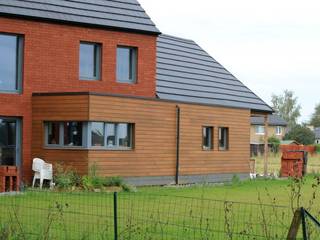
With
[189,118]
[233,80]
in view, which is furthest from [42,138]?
[233,80]

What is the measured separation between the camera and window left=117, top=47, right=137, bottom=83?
2781 cm

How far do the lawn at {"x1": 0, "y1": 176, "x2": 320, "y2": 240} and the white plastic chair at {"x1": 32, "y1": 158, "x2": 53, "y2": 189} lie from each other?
222 cm

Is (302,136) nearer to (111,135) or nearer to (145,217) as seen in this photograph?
(111,135)

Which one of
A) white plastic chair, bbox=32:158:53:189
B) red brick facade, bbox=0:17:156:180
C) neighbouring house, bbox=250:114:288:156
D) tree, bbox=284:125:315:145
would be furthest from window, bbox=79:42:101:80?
tree, bbox=284:125:315:145

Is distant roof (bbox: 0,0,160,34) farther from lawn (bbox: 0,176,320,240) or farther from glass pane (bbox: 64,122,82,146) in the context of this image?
lawn (bbox: 0,176,320,240)

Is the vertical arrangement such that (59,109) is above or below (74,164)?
above

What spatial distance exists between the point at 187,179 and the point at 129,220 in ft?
58.3

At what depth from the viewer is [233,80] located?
1372 inches

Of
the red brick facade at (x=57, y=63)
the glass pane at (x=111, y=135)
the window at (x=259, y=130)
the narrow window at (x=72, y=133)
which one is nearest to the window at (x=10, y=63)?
the red brick facade at (x=57, y=63)

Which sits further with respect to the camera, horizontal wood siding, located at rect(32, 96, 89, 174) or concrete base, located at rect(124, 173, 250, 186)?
concrete base, located at rect(124, 173, 250, 186)

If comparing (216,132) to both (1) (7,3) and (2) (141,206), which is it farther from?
(2) (141,206)

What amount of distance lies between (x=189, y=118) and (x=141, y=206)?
1180 centimetres

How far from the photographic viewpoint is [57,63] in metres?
25.6

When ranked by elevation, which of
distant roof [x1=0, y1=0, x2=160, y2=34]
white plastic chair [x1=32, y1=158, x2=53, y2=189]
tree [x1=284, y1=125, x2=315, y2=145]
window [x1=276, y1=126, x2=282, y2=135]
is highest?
distant roof [x1=0, y1=0, x2=160, y2=34]
